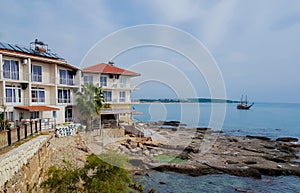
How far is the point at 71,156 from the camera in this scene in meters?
15.9

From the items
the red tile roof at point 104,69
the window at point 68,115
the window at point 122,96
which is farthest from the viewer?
the window at point 122,96

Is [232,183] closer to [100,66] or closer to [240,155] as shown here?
[240,155]

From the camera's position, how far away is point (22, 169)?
7.89 metres

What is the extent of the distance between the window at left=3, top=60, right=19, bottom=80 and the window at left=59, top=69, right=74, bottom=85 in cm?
490

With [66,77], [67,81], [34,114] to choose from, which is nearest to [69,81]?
[67,81]

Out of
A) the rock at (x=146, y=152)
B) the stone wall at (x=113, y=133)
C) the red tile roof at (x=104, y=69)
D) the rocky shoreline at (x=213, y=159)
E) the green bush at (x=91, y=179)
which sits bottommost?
the rocky shoreline at (x=213, y=159)

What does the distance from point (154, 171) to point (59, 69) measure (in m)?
15.1

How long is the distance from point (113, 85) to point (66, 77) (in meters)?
7.68

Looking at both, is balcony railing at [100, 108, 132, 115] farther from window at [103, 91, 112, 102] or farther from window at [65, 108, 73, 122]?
window at [65, 108, 73, 122]

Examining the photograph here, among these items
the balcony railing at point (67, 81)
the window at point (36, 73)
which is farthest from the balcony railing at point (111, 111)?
the window at point (36, 73)

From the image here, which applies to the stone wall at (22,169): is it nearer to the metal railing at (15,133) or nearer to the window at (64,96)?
the metal railing at (15,133)

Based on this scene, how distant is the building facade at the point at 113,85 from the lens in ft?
94.5

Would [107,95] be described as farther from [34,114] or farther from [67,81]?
[34,114]

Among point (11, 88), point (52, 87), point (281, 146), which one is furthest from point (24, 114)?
point (281, 146)
